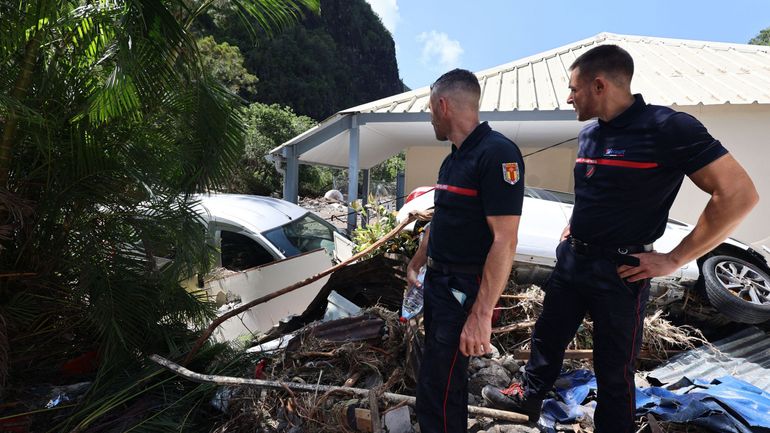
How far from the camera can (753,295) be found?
3.41 m

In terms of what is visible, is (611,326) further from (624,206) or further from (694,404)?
(694,404)

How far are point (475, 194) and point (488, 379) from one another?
1.58 meters

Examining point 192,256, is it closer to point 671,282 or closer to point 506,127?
point 671,282

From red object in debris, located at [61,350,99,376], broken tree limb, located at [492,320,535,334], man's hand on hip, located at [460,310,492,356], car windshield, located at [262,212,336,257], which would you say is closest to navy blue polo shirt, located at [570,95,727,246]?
man's hand on hip, located at [460,310,492,356]

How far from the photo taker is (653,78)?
6223mm

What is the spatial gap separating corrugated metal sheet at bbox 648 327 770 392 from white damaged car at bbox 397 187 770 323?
0.19 metres

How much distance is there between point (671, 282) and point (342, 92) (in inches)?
1723

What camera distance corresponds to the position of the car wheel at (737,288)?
10.8 feet

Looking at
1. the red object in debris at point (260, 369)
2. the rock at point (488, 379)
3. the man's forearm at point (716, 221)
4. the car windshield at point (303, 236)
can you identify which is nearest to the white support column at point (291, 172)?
the car windshield at point (303, 236)

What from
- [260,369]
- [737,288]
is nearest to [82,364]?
[260,369]

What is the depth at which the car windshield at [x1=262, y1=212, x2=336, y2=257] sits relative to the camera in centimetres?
526

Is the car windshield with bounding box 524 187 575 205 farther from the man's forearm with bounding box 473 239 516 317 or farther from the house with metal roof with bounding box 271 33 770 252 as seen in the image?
the man's forearm with bounding box 473 239 516 317

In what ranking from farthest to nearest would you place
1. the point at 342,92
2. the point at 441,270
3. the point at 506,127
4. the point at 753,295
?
the point at 342,92
the point at 506,127
the point at 753,295
the point at 441,270

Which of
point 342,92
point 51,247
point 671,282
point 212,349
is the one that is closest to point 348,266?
point 212,349
